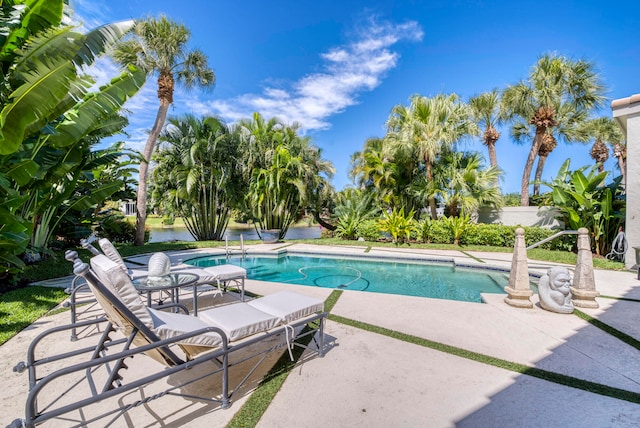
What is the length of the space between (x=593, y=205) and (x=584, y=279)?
Result: 653 cm

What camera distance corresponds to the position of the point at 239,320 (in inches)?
102

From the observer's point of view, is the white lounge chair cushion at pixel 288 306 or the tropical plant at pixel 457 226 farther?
the tropical plant at pixel 457 226

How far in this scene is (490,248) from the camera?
37.0 feet

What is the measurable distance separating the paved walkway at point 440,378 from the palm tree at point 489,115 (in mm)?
14848

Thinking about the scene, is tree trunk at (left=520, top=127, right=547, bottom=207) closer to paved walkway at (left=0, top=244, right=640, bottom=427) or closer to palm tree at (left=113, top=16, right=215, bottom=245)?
paved walkway at (left=0, top=244, right=640, bottom=427)

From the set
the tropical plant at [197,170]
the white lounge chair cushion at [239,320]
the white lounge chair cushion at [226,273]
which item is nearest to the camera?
the white lounge chair cushion at [239,320]

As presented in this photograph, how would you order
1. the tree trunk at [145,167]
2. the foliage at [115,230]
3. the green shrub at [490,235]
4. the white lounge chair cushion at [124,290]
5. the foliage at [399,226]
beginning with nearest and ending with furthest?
the white lounge chair cushion at [124,290]
the foliage at [115,230]
the green shrub at [490,235]
the tree trunk at [145,167]
the foliage at [399,226]

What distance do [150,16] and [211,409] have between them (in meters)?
13.9

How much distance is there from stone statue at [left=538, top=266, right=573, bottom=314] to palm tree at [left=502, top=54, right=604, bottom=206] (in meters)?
13.4

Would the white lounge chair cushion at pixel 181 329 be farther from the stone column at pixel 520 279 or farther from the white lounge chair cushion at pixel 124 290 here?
the stone column at pixel 520 279

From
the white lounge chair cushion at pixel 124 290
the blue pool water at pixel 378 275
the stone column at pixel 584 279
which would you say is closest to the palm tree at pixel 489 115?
the blue pool water at pixel 378 275

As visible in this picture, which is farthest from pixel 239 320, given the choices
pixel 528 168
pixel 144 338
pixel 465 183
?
pixel 528 168

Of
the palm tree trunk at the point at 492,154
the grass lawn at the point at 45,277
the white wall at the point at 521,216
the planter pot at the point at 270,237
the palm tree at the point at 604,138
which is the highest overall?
the palm tree at the point at 604,138

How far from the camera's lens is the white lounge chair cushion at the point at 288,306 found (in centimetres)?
283
